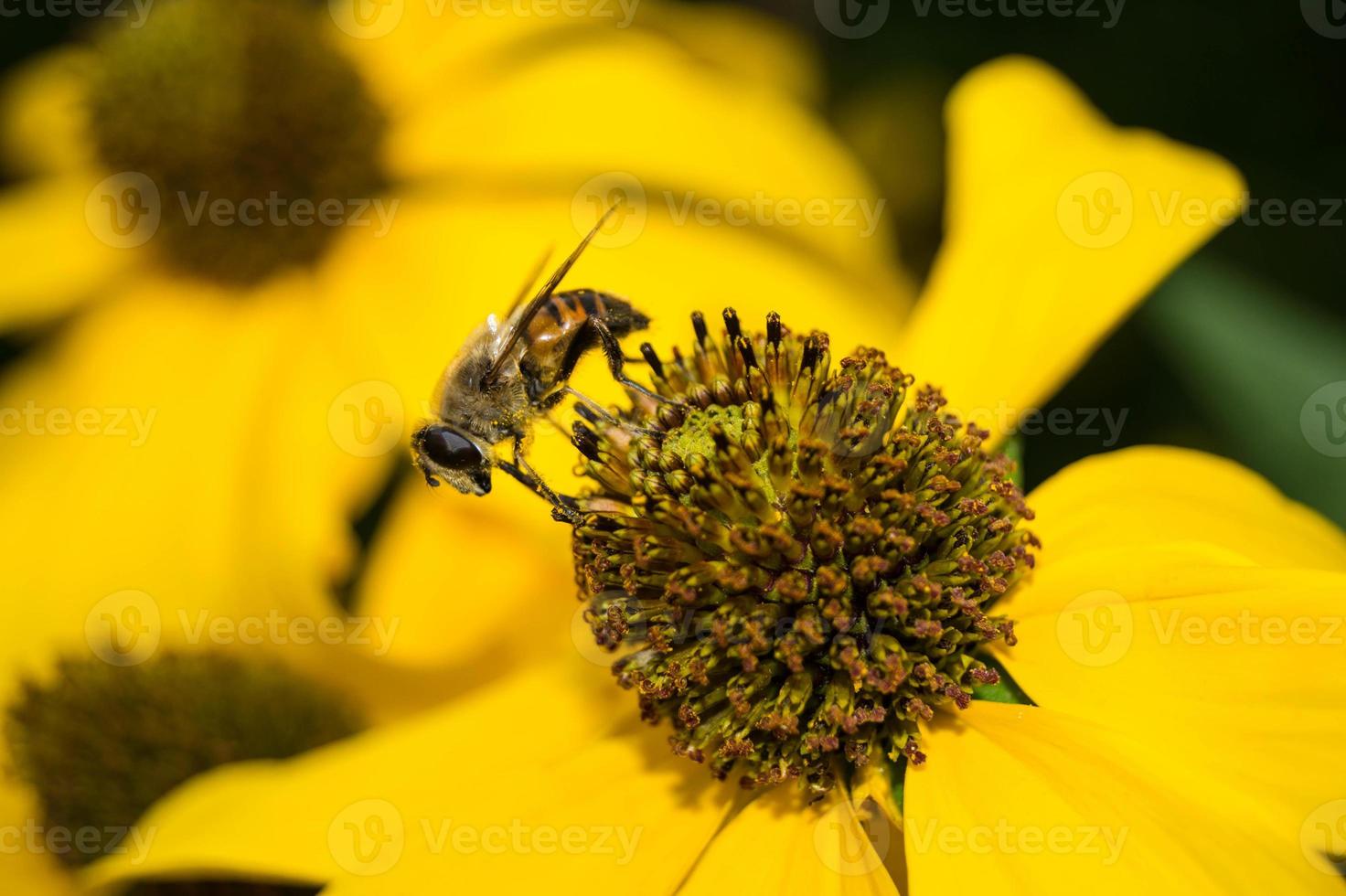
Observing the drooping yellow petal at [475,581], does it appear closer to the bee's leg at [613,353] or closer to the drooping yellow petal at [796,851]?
the bee's leg at [613,353]

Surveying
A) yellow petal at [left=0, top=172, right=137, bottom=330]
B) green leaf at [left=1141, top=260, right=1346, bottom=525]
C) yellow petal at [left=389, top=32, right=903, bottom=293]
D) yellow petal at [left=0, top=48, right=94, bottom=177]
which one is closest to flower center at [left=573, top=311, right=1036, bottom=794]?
green leaf at [left=1141, top=260, right=1346, bottom=525]

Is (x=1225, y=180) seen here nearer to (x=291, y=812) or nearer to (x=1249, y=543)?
(x=1249, y=543)

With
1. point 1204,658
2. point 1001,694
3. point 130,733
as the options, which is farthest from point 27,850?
point 1204,658

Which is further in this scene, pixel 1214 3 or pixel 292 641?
pixel 1214 3

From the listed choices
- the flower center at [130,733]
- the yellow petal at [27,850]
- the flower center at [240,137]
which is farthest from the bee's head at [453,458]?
the flower center at [240,137]

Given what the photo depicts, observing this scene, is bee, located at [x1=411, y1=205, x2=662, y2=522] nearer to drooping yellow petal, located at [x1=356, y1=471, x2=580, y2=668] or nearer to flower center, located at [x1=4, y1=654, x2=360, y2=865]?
drooping yellow petal, located at [x1=356, y1=471, x2=580, y2=668]

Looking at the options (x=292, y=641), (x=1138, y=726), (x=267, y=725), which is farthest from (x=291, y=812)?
(x=1138, y=726)
